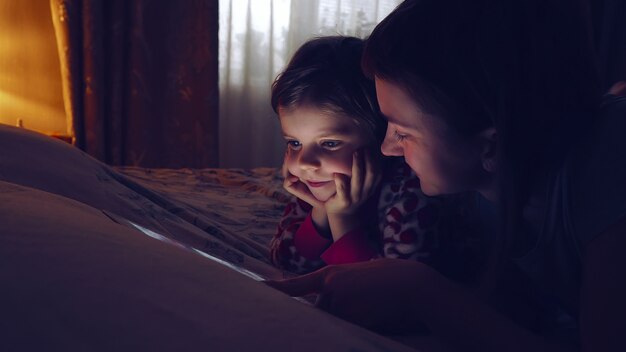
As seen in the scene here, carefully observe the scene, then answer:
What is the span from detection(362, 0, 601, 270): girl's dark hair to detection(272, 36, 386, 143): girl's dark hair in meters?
0.31

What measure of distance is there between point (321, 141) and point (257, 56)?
2.41 meters

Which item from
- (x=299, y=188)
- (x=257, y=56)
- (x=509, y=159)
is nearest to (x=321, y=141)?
(x=299, y=188)

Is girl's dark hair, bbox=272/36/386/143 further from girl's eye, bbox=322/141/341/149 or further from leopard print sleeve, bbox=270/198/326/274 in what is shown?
leopard print sleeve, bbox=270/198/326/274

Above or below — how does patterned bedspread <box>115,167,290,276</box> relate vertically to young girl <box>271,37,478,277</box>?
below

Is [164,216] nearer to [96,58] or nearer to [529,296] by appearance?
[529,296]

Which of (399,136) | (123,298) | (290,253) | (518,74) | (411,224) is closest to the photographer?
(123,298)

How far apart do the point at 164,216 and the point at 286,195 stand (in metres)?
0.58

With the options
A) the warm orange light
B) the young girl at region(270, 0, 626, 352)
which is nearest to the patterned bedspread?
the young girl at region(270, 0, 626, 352)

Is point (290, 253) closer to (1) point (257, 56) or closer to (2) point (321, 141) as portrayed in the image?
(2) point (321, 141)

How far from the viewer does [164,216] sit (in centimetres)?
116

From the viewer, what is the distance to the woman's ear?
742mm

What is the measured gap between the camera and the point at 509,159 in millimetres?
711

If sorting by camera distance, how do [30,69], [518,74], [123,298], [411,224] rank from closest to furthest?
[123,298] < [518,74] < [411,224] < [30,69]

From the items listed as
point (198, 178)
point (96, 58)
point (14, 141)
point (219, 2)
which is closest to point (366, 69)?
point (14, 141)
